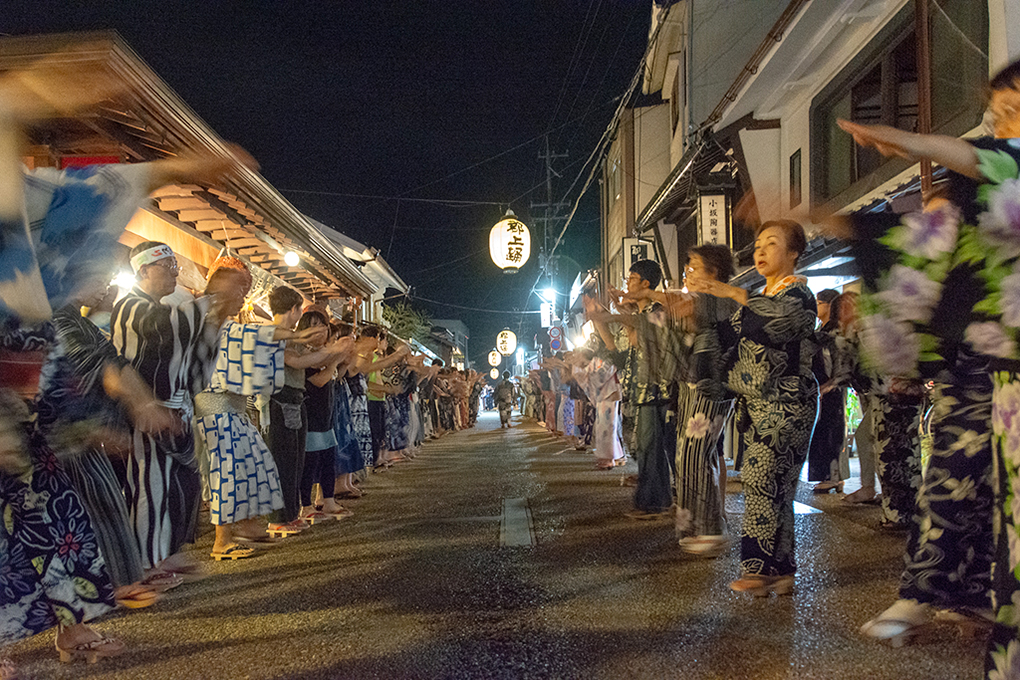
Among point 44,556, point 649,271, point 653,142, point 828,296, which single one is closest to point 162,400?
point 44,556

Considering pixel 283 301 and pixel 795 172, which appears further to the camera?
pixel 795 172

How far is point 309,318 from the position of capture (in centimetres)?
713

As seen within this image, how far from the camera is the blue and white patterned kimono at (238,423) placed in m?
5.34

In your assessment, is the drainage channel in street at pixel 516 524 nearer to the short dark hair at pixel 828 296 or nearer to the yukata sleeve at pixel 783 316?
the yukata sleeve at pixel 783 316

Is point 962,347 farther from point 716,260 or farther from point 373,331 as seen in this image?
point 373,331

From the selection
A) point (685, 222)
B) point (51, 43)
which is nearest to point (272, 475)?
point (51, 43)

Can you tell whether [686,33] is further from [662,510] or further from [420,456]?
[662,510]

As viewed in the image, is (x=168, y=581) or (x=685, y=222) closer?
(x=168, y=581)

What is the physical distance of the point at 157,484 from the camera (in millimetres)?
4316

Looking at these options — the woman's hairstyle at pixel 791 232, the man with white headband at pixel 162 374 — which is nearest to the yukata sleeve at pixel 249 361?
the man with white headband at pixel 162 374

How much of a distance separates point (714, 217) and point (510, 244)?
587 centimetres

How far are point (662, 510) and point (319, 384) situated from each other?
3.10 meters

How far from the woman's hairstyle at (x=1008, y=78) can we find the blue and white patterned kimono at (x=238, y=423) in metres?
4.48

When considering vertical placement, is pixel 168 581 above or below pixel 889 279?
below
